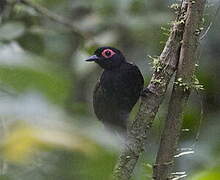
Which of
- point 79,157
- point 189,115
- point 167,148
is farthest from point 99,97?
point 79,157

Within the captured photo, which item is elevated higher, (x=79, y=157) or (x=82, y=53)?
(x=82, y=53)

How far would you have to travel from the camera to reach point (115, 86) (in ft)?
9.34

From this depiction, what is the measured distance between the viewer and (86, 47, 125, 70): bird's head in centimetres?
308

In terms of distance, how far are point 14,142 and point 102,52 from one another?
269 cm

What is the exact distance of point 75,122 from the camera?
1.81 feet

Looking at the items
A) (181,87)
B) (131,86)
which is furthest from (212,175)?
(131,86)

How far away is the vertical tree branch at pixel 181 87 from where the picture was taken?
1.63 m

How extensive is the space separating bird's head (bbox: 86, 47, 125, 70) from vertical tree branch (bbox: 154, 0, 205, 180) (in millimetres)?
1256

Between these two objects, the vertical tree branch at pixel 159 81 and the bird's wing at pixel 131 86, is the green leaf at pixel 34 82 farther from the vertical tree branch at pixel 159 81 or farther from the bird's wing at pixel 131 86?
the bird's wing at pixel 131 86

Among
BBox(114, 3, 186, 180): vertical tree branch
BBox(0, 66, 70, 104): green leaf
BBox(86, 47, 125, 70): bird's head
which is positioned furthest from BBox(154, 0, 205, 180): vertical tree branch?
BBox(86, 47, 125, 70): bird's head

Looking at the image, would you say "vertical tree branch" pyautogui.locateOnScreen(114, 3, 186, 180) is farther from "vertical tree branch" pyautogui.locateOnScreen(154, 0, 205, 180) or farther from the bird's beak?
the bird's beak

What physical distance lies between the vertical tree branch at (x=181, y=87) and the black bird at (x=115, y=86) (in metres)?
0.67

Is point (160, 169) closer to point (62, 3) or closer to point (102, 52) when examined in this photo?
point (102, 52)

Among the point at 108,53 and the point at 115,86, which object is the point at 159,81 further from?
the point at 108,53
